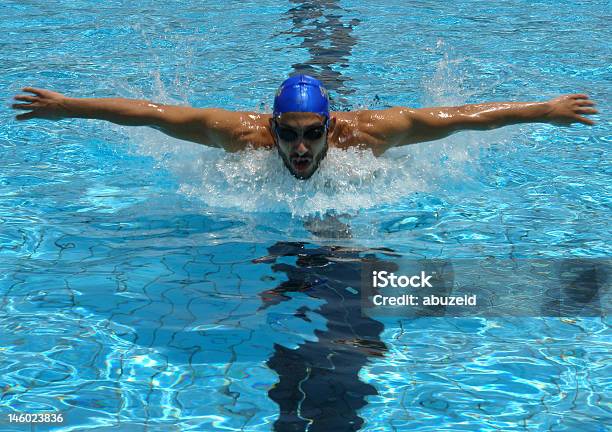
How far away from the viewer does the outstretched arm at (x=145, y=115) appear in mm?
4449

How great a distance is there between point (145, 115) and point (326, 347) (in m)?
1.94

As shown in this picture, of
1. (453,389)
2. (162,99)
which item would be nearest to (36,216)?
(162,99)

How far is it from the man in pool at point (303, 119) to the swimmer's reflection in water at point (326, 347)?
0.67 meters

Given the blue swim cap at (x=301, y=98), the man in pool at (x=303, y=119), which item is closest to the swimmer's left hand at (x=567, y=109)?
the man in pool at (x=303, y=119)

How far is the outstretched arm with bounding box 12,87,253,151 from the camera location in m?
4.45

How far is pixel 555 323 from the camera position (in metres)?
3.45

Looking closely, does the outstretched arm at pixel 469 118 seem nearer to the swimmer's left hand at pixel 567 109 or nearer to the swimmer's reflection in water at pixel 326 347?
the swimmer's left hand at pixel 567 109

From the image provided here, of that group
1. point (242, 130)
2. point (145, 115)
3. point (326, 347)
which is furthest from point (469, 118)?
point (326, 347)

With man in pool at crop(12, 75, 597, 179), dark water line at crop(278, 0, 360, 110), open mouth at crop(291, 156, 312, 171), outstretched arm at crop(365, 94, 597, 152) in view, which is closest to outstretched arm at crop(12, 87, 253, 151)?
man in pool at crop(12, 75, 597, 179)

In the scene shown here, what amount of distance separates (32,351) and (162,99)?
3.27m

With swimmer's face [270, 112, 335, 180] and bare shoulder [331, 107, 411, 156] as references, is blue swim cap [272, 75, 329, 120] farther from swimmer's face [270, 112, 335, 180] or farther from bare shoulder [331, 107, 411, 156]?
bare shoulder [331, 107, 411, 156]

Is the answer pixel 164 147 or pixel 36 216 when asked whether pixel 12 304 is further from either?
pixel 164 147

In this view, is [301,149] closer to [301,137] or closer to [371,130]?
[301,137]

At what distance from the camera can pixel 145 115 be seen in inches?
179
